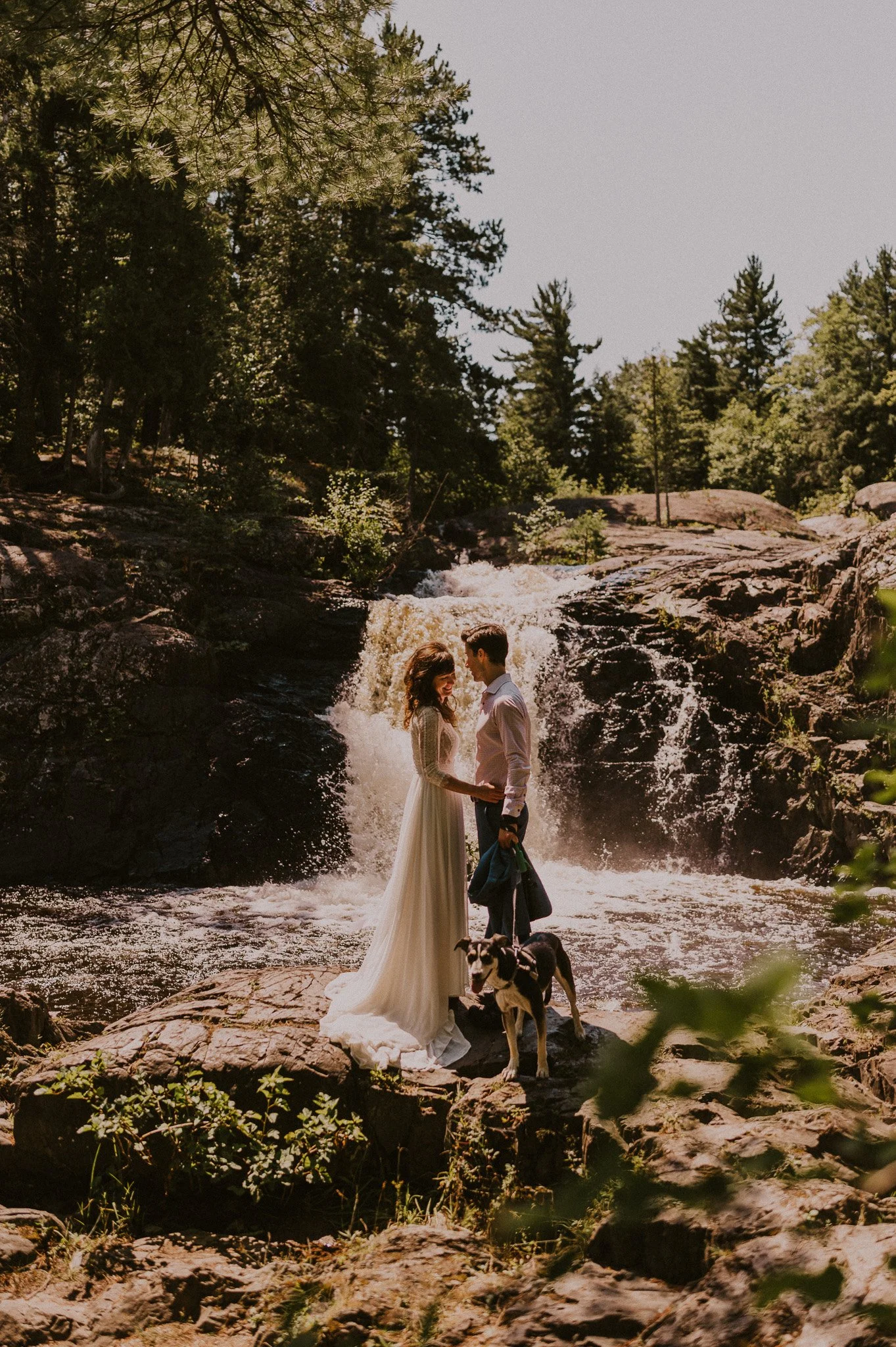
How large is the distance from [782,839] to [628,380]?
38.3 m

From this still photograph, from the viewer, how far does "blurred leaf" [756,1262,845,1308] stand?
0.93 meters

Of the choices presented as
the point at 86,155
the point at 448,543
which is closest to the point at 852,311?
the point at 448,543

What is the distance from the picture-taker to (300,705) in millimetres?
14586

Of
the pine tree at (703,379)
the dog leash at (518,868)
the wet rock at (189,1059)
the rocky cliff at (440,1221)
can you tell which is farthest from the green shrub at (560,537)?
the pine tree at (703,379)

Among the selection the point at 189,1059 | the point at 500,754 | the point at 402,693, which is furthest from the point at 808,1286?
the point at 402,693

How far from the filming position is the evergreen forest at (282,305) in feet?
21.4

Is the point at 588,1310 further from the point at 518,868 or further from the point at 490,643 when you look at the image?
the point at 490,643

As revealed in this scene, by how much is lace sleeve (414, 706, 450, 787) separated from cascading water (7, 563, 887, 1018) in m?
3.60

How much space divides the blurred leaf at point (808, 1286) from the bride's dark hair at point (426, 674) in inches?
181

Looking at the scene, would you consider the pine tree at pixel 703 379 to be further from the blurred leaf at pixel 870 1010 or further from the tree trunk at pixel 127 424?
the blurred leaf at pixel 870 1010

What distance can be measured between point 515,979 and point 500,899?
860 millimetres

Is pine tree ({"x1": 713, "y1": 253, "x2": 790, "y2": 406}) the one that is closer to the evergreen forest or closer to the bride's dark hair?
the evergreen forest

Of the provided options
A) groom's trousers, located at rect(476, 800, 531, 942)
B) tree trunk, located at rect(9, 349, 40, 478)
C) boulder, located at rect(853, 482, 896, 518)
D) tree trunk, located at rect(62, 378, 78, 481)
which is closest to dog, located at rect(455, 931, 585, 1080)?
groom's trousers, located at rect(476, 800, 531, 942)

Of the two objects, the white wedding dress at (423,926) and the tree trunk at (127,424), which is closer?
the white wedding dress at (423,926)
